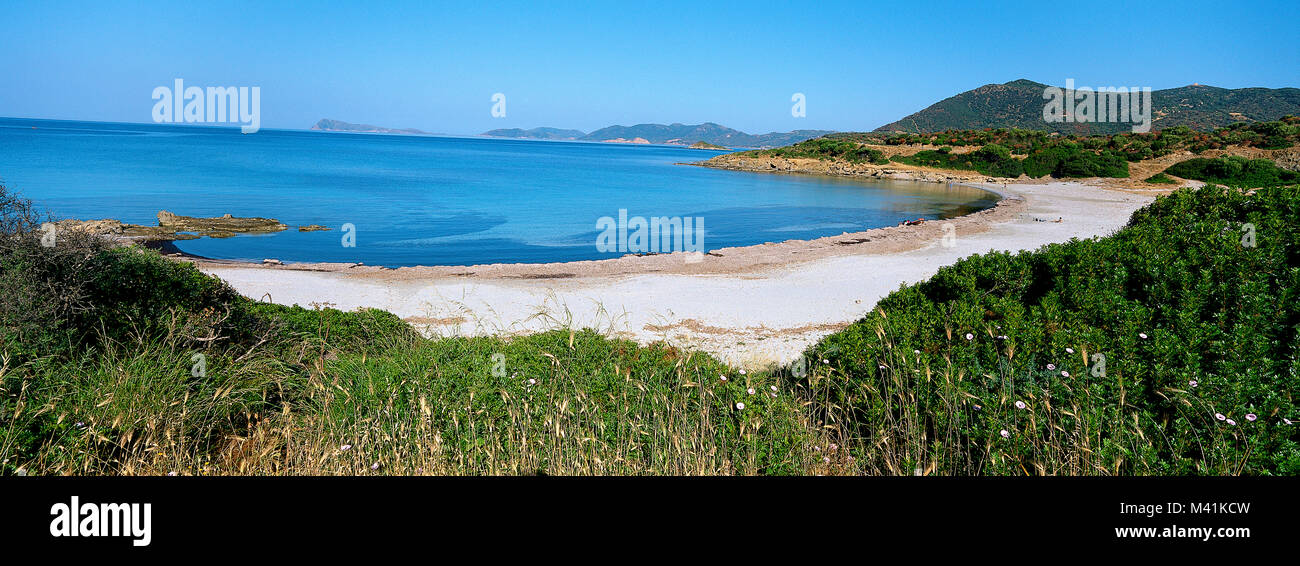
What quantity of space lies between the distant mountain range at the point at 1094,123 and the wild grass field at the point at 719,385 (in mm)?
122255

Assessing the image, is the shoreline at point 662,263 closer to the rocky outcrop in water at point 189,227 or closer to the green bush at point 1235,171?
the rocky outcrop in water at point 189,227

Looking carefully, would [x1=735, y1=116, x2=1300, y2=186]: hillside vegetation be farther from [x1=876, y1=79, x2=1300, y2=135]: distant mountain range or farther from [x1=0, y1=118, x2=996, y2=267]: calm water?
[x1=876, y1=79, x2=1300, y2=135]: distant mountain range

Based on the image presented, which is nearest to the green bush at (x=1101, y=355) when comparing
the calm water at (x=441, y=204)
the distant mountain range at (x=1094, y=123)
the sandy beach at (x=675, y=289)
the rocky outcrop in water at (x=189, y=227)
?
the sandy beach at (x=675, y=289)

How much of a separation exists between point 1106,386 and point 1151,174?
61812 mm

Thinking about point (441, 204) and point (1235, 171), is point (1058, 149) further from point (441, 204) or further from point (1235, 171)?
point (441, 204)

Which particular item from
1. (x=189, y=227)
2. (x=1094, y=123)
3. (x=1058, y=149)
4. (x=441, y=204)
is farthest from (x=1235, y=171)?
(x=1094, y=123)

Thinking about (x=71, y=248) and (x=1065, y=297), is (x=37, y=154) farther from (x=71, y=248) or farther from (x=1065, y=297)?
(x=1065, y=297)

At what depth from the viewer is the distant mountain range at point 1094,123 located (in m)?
114

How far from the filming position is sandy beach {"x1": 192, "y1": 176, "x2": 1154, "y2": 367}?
11.0m

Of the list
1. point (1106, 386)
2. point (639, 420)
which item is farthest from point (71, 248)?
point (1106, 386)

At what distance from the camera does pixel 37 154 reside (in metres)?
67.2

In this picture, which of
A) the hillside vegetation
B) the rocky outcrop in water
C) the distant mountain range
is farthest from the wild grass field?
the distant mountain range

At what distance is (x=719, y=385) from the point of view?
5.55m

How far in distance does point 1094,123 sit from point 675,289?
424 feet
